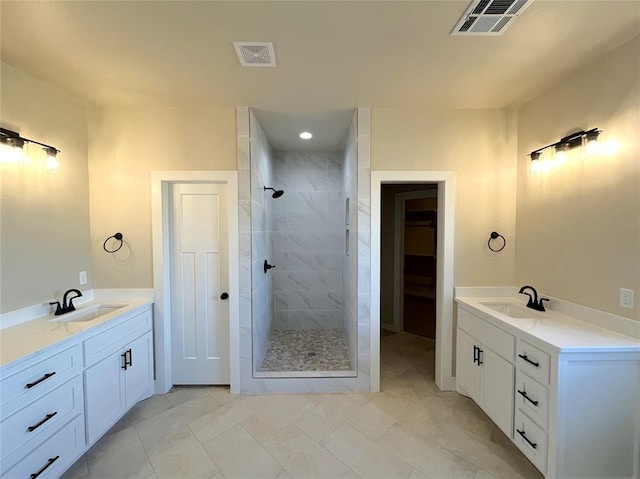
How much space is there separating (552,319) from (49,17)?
3698mm

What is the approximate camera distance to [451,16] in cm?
146

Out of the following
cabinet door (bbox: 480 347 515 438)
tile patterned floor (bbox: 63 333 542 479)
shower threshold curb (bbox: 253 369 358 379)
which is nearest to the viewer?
tile patterned floor (bbox: 63 333 542 479)

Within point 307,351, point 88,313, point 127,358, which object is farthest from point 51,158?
point 307,351

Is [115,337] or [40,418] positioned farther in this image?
[115,337]

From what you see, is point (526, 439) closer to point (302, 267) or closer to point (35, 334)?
point (302, 267)

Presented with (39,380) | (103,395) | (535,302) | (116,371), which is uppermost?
(535,302)

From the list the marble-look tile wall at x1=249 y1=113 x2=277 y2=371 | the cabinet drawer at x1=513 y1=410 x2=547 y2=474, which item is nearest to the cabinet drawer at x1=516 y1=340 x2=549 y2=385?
the cabinet drawer at x1=513 y1=410 x2=547 y2=474

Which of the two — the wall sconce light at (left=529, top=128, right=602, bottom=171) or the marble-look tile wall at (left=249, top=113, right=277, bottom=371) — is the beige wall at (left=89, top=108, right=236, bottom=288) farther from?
the wall sconce light at (left=529, top=128, right=602, bottom=171)

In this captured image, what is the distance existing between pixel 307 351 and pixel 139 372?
175 centimetres

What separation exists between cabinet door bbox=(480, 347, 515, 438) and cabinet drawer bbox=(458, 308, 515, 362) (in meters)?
0.06

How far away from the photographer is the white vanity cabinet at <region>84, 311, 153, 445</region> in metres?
1.85

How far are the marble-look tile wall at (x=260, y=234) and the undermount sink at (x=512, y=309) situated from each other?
221 centimetres

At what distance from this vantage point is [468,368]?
2.39 metres

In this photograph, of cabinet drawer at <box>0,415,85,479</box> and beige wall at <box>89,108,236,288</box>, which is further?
beige wall at <box>89,108,236,288</box>
